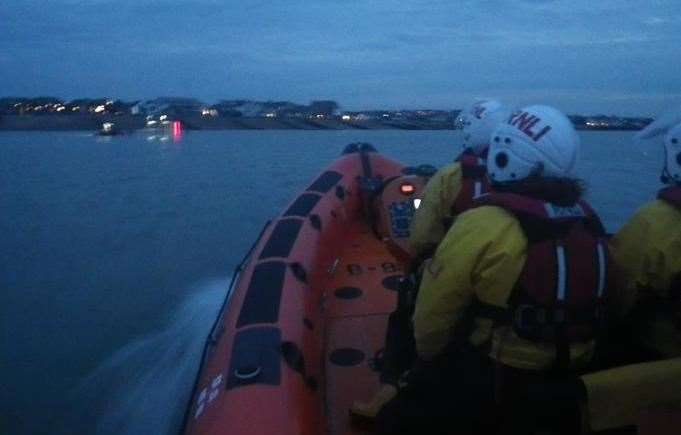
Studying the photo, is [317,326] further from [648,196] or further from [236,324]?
[648,196]

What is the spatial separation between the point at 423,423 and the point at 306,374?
0.72 meters

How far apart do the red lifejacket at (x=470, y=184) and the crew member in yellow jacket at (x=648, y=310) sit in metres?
0.67

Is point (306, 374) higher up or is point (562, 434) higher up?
point (562, 434)

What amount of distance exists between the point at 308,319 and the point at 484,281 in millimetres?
1375

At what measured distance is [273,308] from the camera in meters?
2.67

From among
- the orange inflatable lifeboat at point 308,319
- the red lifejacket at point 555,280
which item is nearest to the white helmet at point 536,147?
the red lifejacket at point 555,280

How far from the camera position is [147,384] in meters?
4.70

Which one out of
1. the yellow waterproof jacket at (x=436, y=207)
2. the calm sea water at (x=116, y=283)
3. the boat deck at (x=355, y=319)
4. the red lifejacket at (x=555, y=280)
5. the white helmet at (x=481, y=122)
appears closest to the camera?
the red lifejacket at (x=555, y=280)

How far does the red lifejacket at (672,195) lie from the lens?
1.60 meters

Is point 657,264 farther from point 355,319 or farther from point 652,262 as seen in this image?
point 355,319

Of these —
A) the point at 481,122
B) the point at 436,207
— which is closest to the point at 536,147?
the point at 436,207

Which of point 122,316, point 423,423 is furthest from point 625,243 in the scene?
point 122,316

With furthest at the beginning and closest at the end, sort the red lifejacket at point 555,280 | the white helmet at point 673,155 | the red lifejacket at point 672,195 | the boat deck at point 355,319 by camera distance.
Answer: the boat deck at point 355,319, the white helmet at point 673,155, the red lifejacket at point 672,195, the red lifejacket at point 555,280

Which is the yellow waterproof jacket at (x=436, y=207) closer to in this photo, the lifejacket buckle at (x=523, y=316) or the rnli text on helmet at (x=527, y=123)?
the rnli text on helmet at (x=527, y=123)
